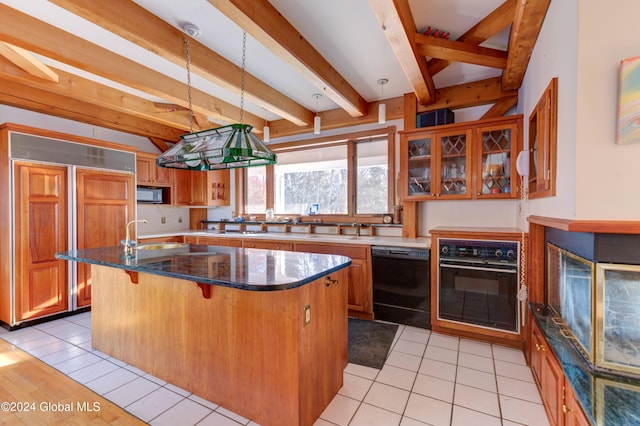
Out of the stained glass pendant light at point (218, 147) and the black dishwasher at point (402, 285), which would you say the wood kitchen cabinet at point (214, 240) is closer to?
the stained glass pendant light at point (218, 147)

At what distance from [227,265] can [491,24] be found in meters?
2.75

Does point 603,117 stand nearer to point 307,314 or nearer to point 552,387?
point 552,387

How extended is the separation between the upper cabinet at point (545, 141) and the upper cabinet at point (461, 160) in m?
0.63

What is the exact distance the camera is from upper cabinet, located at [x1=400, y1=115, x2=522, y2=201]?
297cm

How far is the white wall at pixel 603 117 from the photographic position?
49.0 inches

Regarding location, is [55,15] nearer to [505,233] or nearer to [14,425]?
[14,425]

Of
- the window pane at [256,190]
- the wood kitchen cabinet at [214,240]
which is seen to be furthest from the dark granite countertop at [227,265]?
the window pane at [256,190]

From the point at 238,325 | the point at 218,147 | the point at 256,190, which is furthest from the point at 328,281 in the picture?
the point at 256,190

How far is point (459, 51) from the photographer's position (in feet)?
7.95

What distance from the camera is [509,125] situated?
115 inches

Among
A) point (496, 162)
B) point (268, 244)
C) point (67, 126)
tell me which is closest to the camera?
point (496, 162)

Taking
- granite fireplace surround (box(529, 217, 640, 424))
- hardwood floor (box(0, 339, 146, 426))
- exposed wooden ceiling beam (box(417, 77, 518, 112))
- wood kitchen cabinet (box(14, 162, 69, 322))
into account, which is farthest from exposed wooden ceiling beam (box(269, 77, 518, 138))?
hardwood floor (box(0, 339, 146, 426))

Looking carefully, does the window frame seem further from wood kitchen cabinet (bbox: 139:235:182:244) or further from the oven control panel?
wood kitchen cabinet (bbox: 139:235:182:244)

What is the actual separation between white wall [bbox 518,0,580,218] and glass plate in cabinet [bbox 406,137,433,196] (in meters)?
1.40
